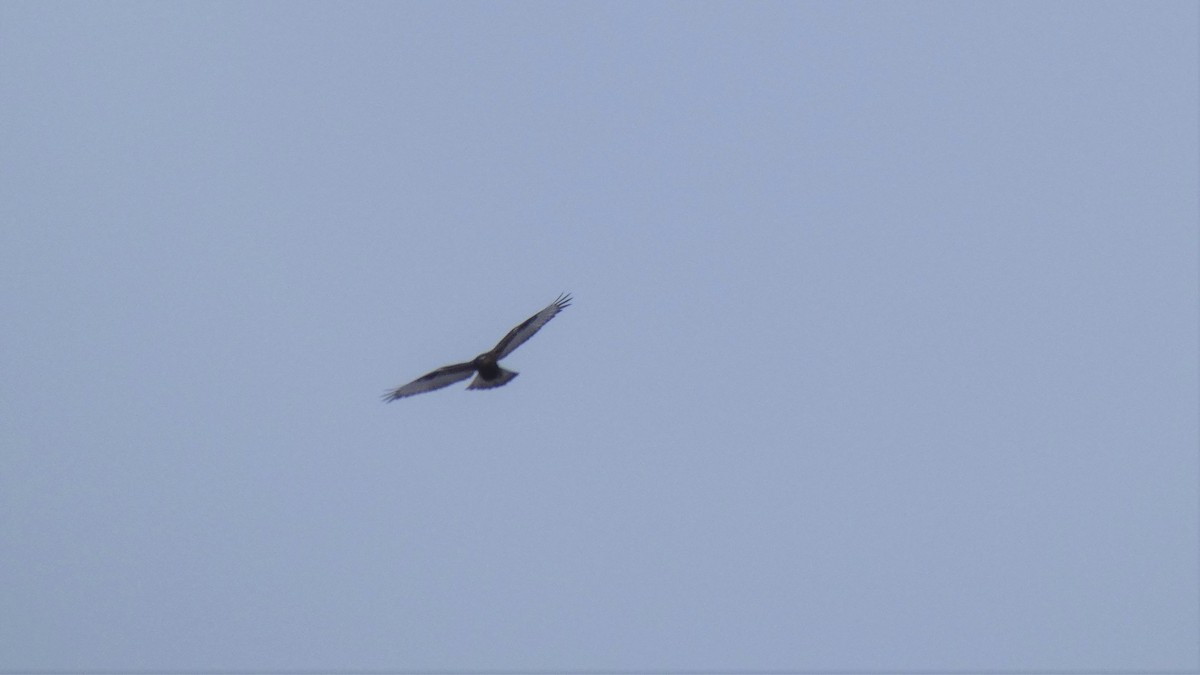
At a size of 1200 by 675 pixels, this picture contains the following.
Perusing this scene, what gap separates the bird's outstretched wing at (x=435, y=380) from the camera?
69.7 feet

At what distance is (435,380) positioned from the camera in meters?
21.5

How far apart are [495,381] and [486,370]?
10.0 inches

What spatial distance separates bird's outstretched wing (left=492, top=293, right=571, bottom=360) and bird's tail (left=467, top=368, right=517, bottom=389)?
1.33 feet

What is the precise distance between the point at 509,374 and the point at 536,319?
121 centimetres

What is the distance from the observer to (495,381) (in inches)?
828

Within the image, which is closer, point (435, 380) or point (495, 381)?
point (495, 381)

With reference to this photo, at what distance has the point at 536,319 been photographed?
2159 cm

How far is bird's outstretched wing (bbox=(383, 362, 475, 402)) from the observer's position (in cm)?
2123

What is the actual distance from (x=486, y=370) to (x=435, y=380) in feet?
3.72

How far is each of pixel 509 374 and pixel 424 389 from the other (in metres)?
1.73

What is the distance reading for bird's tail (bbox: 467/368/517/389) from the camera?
68.9 feet

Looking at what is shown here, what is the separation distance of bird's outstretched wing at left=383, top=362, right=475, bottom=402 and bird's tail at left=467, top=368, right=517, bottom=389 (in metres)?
0.33

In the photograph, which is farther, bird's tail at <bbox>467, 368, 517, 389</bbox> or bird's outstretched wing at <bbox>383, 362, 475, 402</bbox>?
bird's outstretched wing at <bbox>383, 362, 475, 402</bbox>

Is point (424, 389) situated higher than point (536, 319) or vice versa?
point (536, 319)
